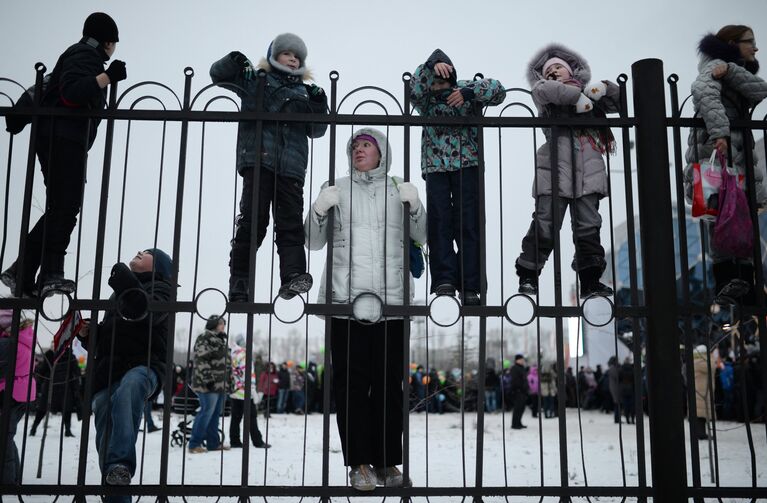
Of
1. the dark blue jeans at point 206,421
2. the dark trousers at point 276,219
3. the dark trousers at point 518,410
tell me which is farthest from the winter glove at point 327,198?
the dark trousers at point 518,410

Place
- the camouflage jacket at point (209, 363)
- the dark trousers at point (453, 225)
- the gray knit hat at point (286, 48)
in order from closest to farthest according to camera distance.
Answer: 1. the dark trousers at point (453, 225)
2. the gray knit hat at point (286, 48)
3. the camouflage jacket at point (209, 363)

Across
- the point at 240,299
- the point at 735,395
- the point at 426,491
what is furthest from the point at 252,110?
the point at 735,395

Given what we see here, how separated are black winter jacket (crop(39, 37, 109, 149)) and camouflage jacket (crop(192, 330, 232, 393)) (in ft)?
15.2

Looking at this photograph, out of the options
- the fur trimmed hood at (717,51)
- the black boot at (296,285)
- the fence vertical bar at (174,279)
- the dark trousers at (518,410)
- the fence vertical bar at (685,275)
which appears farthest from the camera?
the dark trousers at (518,410)

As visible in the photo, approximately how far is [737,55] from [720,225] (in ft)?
4.35

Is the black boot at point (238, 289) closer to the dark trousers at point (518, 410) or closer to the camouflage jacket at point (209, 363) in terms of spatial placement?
the camouflage jacket at point (209, 363)

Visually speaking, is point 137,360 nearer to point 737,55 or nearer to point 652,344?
point 652,344

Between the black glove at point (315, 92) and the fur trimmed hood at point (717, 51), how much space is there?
2.50 meters

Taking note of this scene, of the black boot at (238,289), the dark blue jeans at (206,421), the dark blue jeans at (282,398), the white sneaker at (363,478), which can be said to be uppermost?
the black boot at (238,289)

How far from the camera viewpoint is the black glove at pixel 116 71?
156 inches

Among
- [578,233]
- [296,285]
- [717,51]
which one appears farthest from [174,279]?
[717,51]

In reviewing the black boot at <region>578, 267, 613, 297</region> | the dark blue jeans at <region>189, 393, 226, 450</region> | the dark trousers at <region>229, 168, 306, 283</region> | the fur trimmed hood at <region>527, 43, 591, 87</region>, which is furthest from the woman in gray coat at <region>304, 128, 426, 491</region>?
the dark blue jeans at <region>189, 393, 226, 450</region>

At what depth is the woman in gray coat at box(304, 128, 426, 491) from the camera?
3930mm

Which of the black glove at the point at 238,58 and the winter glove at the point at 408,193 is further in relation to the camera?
the black glove at the point at 238,58
